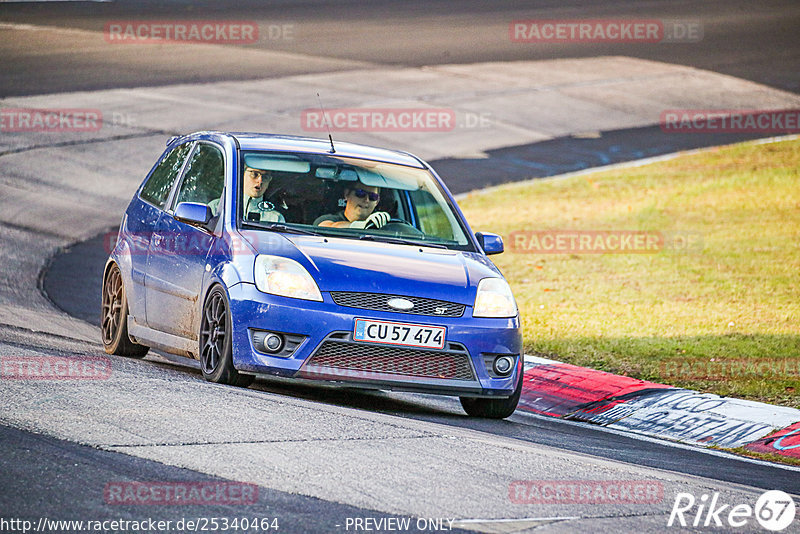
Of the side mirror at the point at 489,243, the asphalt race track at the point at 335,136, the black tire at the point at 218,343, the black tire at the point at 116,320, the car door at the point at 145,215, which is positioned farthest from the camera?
the black tire at the point at 116,320

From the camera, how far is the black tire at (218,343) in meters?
8.14

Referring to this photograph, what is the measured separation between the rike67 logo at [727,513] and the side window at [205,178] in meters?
4.02

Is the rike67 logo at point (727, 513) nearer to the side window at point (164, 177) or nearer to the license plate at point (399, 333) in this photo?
the license plate at point (399, 333)

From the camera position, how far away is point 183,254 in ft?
29.2

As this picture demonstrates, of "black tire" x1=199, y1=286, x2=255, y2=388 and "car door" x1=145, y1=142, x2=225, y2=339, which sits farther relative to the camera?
"car door" x1=145, y1=142, x2=225, y2=339

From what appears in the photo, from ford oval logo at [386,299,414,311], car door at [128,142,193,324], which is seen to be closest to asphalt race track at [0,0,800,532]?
car door at [128,142,193,324]

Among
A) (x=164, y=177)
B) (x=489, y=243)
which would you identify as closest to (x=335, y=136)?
(x=164, y=177)

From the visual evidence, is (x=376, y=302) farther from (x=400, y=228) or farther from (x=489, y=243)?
(x=489, y=243)

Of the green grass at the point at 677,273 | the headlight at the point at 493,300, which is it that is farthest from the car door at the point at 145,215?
the green grass at the point at 677,273

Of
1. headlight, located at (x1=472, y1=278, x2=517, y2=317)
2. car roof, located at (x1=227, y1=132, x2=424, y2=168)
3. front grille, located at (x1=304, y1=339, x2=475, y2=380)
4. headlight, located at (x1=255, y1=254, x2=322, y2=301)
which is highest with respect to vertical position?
car roof, located at (x1=227, y1=132, x2=424, y2=168)

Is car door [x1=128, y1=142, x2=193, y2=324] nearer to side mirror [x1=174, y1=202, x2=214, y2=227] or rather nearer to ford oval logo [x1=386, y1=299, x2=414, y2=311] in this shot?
side mirror [x1=174, y1=202, x2=214, y2=227]

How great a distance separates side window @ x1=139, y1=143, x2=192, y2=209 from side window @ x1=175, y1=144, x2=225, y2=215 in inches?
7.2

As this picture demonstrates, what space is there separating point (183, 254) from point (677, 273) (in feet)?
25.1

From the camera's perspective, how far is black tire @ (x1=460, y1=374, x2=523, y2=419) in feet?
28.3
